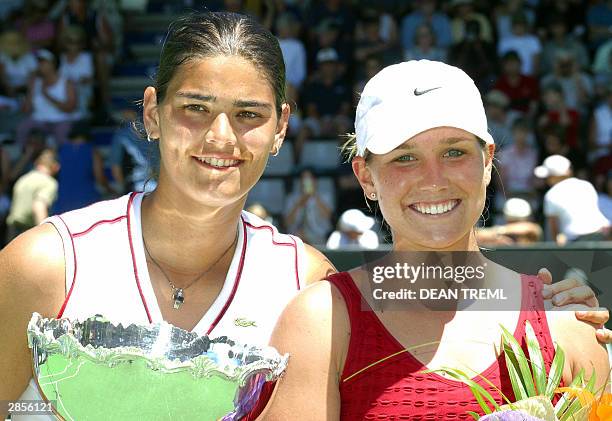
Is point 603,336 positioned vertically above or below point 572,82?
below

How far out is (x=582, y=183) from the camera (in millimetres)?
7480

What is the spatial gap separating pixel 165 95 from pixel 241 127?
19 centimetres

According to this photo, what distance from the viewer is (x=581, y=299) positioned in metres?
1.92

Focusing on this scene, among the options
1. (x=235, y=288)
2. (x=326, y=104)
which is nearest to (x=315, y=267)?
(x=235, y=288)

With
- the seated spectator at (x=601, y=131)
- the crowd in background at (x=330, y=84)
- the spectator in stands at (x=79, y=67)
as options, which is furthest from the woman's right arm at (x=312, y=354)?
the spectator in stands at (x=79, y=67)

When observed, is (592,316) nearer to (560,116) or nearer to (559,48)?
(560,116)

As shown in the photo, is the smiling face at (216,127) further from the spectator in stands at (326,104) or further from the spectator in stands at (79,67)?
the spectator in stands at (79,67)

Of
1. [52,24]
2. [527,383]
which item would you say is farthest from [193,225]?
[52,24]

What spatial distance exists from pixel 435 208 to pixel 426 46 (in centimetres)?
825

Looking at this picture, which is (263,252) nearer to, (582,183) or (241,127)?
(241,127)

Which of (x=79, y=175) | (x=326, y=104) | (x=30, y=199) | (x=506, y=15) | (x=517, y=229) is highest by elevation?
(x=506, y=15)

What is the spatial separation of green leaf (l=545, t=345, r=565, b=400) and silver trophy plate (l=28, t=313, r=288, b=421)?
17.9 inches

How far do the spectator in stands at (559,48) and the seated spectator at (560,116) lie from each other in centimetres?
50

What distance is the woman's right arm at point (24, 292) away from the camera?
80.5 inches
